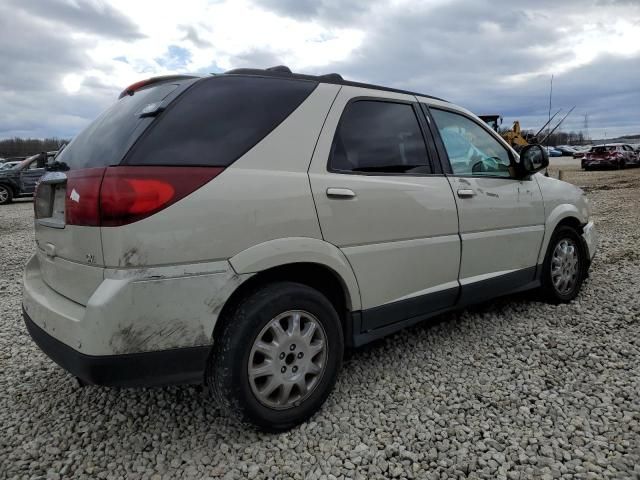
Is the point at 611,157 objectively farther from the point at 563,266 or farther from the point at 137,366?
the point at 137,366

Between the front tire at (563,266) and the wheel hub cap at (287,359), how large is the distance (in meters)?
2.55

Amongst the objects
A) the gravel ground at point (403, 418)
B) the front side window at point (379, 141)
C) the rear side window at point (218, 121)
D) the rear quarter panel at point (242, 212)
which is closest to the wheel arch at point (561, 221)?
the gravel ground at point (403, 418)

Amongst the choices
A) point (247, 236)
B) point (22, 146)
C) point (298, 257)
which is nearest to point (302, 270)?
point (298, 257)

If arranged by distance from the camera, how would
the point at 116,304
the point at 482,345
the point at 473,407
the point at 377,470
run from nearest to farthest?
the point at 116,304 < the point at 377,470 < the point at 473,407 < the point at 482,345

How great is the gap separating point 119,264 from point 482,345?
261 centimetres

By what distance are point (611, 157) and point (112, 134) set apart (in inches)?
1235

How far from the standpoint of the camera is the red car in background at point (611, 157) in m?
27.7

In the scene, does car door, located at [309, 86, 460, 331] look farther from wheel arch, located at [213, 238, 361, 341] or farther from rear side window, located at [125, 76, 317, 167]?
rear side window, located at [125, 76, 317, 167]

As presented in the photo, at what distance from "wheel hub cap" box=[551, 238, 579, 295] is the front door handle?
1370 mm

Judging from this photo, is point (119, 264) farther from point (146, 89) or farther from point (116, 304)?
point (146, 89)

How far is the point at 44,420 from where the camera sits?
267cm

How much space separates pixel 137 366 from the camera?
2029 millimetres

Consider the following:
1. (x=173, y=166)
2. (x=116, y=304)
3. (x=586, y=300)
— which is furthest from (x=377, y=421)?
(x=586, y=300)

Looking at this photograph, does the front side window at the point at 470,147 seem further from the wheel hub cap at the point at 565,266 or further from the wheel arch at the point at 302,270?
the wheel arch at the point at 302,270
